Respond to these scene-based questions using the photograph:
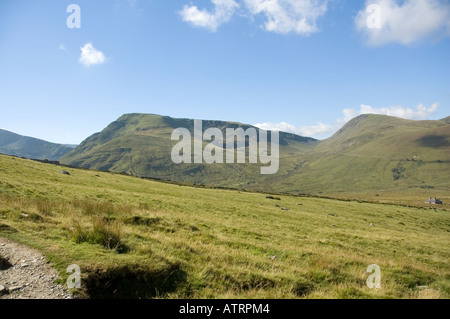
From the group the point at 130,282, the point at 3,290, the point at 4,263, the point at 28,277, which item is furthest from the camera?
the point at 130,282

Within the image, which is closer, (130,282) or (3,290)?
(3,290)

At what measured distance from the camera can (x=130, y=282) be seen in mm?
7816

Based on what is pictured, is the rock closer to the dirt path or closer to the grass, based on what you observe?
the dirt path

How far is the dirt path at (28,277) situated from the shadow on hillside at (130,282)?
0.75 m

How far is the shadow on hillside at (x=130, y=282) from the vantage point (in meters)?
7.27

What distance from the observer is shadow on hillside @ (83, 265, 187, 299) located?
23.9 ft

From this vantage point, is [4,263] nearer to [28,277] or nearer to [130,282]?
[28,277]

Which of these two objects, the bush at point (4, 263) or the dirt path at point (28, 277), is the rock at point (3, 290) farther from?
the bush at point (4, 263)

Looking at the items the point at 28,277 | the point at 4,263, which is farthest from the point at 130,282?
the point at 4,263

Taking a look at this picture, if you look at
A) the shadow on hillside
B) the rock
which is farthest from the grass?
the shadow on hillside

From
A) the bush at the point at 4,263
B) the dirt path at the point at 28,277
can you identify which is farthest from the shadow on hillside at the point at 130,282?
the bush at the point at 4,263

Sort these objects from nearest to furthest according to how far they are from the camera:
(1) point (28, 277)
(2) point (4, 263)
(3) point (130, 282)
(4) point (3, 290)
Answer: (4) point (3, 290) < (1) point (28, 277) < (2) point (4, 263) < (3) point (130, 282)

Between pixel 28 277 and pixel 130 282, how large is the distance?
2.75m
